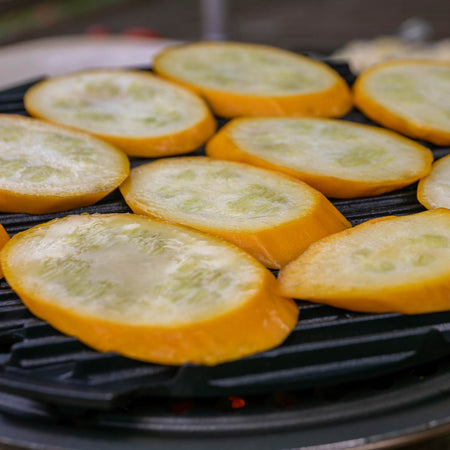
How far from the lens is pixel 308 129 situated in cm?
200

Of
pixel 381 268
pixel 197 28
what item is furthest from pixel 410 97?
pixel 197 28

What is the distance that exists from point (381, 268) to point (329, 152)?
0.63m

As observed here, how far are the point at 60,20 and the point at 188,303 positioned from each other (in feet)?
19.4

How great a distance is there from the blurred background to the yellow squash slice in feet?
8.48

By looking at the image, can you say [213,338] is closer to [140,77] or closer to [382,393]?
[382,393]

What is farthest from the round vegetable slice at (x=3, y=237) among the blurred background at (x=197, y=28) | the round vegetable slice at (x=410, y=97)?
the blurred background at (x=197, y=28)

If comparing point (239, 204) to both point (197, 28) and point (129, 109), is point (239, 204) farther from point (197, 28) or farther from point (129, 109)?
point (197, 28)

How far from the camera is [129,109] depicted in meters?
2.15

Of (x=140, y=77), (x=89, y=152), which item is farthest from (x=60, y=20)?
(x=89, y=152)

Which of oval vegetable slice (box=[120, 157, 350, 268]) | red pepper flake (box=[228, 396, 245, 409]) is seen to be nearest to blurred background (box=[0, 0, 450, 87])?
oval vegetable slice (box=[120, 157, 350, 268])

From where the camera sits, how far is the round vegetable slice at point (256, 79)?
2164 millimetres

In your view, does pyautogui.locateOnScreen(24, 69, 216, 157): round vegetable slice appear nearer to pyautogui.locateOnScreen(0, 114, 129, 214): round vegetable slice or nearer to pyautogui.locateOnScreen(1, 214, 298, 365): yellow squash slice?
pyautogui.locateOnScreen(0, 114, 129, 214): round vegetable slice

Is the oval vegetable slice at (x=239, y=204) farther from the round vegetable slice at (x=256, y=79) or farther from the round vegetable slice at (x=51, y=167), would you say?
the round vegetable slice at (x=256, y=79)

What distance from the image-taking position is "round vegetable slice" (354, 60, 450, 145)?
203 centimetres
